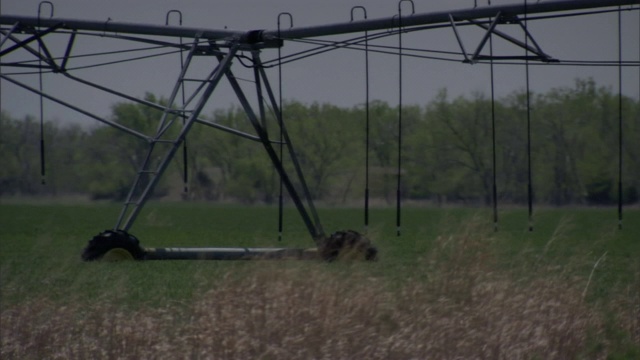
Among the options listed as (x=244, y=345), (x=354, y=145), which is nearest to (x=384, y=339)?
(x=244, y=345)

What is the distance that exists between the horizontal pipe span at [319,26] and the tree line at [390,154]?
14.1 m

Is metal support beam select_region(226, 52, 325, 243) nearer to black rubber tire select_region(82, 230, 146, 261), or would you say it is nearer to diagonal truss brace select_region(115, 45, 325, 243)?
diagonal truss brace select_region(115, 45, 325, 243)

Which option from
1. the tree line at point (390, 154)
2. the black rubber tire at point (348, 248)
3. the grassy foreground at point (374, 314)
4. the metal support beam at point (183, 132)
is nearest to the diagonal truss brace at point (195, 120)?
the metal support beam at point (183, 132)

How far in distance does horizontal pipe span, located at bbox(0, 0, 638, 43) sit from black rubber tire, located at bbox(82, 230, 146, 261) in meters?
2.65

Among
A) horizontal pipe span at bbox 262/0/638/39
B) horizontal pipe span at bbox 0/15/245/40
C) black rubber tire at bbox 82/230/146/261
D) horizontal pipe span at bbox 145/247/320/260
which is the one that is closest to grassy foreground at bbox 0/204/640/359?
horizontal pipe span at bbox 262/0/638/39

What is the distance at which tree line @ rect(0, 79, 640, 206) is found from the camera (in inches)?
1545

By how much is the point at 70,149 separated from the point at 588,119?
133 ft

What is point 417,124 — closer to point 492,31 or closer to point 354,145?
point 354,145

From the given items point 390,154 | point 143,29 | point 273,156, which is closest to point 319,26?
point 273,156

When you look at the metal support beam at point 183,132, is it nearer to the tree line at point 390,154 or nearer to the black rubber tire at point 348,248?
the black rubber tire at point 348,248

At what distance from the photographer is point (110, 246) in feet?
51.6

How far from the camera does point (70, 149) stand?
7200 cm

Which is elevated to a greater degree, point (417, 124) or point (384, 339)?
point (417, 124)

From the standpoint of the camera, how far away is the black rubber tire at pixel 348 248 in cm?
1143
